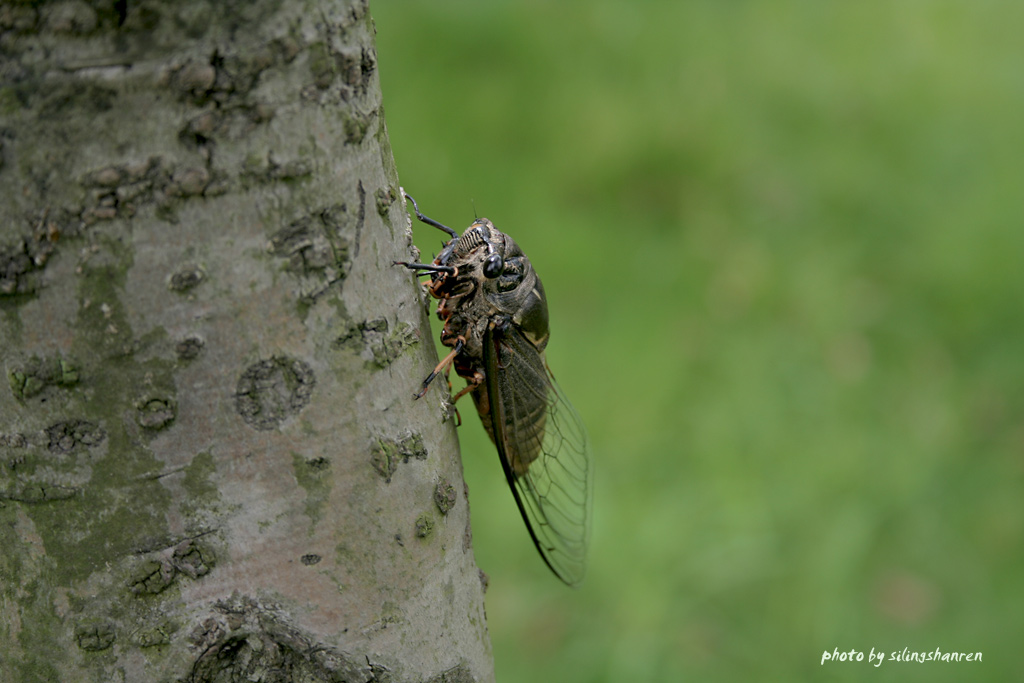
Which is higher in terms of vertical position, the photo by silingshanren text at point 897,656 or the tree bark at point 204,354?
the photo by silingshanren text at point 897,656

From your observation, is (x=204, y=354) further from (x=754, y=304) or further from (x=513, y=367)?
(x=754, y=304)

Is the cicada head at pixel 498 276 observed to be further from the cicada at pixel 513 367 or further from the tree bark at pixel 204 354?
the tree bark at pixel 204 354

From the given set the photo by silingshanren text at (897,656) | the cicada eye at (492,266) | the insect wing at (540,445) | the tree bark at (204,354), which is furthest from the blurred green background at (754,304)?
the tree bark at (204,354)

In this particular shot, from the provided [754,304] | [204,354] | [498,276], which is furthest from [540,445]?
[754,304]

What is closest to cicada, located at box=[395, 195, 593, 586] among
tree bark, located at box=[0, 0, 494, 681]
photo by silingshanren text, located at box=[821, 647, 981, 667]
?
tree bark, located at box=[0, 0, 494, 681]

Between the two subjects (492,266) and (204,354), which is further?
(492,266)

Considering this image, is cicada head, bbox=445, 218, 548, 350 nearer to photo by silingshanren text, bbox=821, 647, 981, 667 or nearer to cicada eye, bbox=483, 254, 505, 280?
cicada eye, bbox=483, 254, 505, 280
